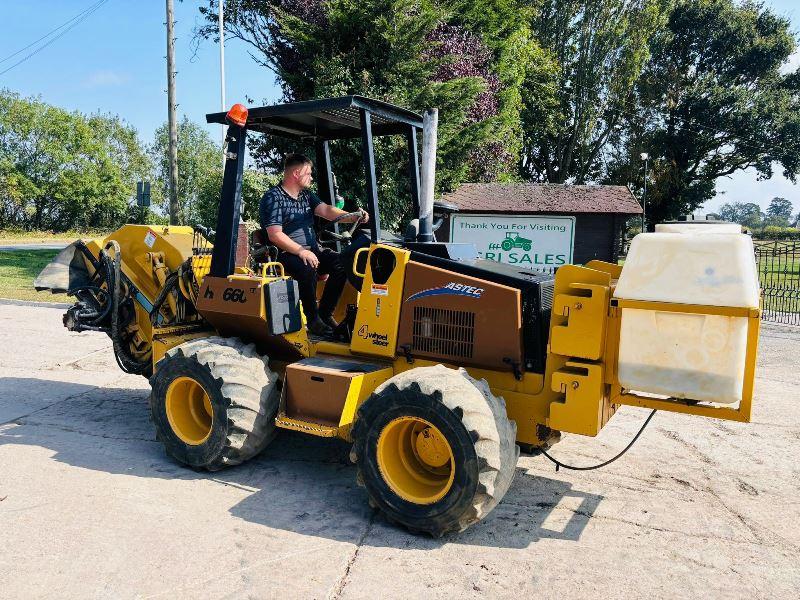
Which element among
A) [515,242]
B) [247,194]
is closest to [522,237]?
[515,242]

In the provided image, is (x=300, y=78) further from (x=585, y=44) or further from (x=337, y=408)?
(x=585, y=44)

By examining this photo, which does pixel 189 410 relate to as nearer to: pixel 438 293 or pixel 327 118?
pixel 438 293

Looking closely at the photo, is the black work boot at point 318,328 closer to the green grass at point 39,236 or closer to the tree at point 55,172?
the green grass at point 39,236

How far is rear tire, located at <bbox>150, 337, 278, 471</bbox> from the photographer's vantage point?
4.60m

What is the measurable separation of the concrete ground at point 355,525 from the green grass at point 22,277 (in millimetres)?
8939

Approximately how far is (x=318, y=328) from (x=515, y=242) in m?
6.71

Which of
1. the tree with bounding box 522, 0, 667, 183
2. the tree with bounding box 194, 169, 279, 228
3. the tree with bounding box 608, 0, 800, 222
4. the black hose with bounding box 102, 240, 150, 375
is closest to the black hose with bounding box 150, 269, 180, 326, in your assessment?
the black hose with bounding box 102, 240, 150, 375

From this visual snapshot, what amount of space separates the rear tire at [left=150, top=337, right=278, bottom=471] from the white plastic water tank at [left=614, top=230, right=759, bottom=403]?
2430 millimetres

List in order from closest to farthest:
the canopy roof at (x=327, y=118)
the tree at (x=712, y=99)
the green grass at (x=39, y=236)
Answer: the canopy roof at (x=327, y=118) < the tree at (x=712, y=99) < the green grass at (x=39, y=236)

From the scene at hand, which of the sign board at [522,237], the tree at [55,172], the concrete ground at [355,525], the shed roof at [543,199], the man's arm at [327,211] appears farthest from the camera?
the tree at [55,172]

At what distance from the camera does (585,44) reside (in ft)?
103

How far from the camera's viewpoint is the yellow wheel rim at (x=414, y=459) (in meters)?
4.00

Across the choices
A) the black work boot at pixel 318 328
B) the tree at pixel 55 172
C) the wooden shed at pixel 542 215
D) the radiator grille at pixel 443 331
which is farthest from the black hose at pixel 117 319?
the tree at pixel 55 172

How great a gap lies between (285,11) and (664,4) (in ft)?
76.8
